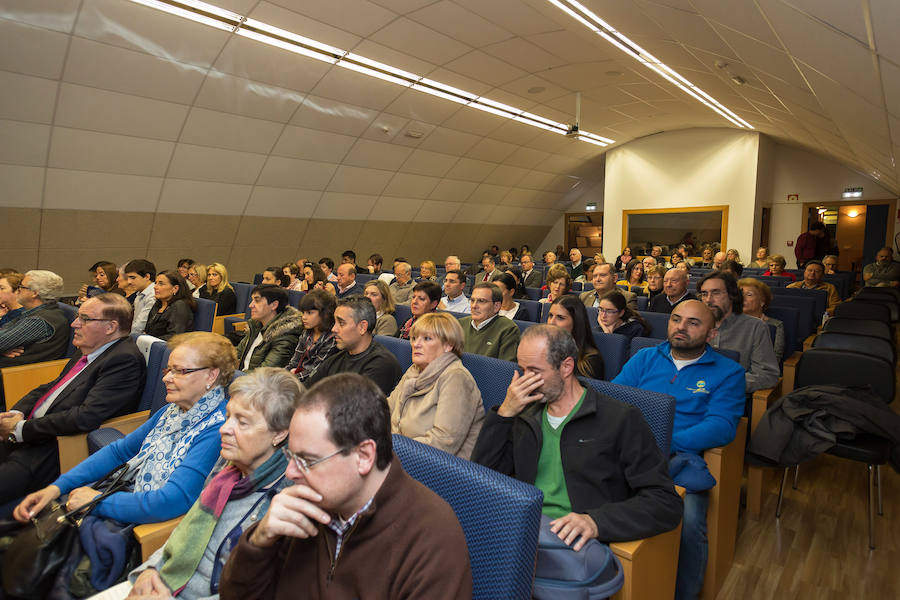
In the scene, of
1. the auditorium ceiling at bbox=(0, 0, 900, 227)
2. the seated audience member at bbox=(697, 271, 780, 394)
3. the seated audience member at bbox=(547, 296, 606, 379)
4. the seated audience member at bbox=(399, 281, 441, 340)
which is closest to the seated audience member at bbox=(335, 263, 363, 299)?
the seated audience member at bbox=(399, 281, 441, 340)

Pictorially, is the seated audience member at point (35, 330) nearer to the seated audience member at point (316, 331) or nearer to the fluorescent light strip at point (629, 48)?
the seated audience member at point (316, 331)

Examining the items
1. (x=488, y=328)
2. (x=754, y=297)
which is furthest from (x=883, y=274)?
(x=488, y=328)

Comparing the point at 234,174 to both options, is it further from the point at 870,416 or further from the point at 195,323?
the point at 870,416

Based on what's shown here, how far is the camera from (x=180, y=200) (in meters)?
9.12

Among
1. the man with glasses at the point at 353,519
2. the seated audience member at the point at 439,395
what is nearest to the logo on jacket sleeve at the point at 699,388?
the seated audience member at the point at 439,395

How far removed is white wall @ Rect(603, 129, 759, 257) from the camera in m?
13.0

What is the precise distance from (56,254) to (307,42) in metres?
5.13

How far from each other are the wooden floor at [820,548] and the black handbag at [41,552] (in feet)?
9.08

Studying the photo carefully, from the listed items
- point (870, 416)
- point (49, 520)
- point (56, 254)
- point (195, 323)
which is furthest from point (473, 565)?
point (56, 254)

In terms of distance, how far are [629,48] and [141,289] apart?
23.0ft

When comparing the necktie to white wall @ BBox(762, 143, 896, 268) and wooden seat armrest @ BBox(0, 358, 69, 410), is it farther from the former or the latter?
white wall @ BBox(762, 143, 896, 268)

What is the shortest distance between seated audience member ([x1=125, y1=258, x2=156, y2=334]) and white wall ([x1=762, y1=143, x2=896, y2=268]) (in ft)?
47.6

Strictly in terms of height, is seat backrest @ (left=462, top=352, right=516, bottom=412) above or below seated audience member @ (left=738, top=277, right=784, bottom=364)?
below

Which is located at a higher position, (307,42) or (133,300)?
(307,42)
